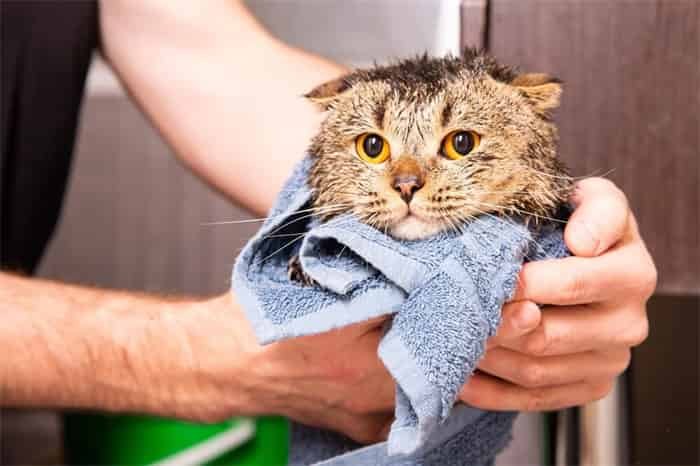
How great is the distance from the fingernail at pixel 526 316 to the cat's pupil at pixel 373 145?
22 centimetres

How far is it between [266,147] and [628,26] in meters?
0.53

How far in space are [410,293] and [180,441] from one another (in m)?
0.77

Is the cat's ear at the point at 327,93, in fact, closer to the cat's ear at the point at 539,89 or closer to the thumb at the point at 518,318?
the cat's ear at the point at 539,89

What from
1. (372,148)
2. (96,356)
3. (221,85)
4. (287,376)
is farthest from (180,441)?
(372,148)

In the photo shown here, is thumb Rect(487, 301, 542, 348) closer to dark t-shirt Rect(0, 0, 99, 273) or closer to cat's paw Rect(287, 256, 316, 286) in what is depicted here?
cat's paw Rect(287, 256, 316, 286)

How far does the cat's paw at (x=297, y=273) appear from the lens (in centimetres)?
66

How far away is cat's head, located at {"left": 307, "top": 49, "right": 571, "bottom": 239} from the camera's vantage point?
25.4 inches

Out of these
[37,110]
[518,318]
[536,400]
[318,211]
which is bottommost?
[536,400]

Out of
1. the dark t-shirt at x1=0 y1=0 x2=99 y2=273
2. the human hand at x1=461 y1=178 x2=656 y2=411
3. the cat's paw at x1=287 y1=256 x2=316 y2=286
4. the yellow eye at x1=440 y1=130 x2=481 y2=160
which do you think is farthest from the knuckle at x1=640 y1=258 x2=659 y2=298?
the dark t-shirt at x1=0 y1=0 x2=99 y2=273

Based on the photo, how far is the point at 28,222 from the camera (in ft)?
4.10

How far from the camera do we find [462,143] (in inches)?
26.7

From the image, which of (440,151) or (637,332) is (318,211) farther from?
(637,332)

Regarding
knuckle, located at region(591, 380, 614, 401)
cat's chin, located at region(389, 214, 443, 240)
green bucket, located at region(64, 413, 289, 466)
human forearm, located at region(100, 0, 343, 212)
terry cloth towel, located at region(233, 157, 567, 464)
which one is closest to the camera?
terry cloth towel, located at region(233, 157, 567, 464)

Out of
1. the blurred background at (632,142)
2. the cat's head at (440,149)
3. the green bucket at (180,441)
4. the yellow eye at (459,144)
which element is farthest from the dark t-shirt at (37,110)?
the yellow eye at (459,144)
